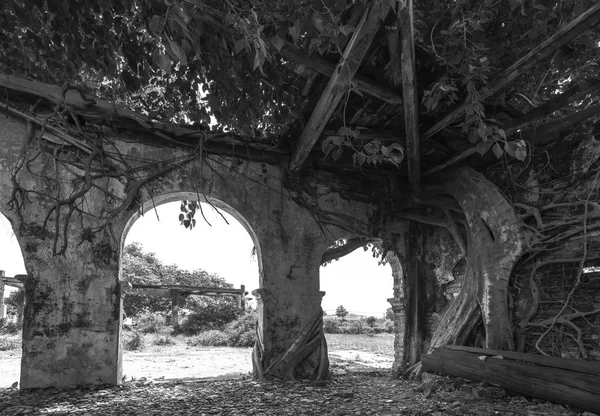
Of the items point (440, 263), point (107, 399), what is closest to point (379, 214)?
point (440, 263)

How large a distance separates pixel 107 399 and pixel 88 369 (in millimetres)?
590

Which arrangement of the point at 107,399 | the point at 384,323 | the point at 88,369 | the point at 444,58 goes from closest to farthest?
the point at 444,58 → the point at 107,399 → the point at 88,369 → the point at 384,323

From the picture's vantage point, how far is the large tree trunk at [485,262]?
450 cm

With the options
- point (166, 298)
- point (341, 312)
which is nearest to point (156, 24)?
point (166, 298)

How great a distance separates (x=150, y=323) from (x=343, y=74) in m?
14.6

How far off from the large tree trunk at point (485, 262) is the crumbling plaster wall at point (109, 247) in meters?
1.85

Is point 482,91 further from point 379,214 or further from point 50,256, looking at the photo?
point 50,256

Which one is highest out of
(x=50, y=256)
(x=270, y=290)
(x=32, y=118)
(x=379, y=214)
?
(x=32, y=118)

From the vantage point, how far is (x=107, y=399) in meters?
4.20

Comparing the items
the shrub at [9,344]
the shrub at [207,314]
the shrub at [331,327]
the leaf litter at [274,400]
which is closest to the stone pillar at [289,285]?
the leaf litter at [274,400]

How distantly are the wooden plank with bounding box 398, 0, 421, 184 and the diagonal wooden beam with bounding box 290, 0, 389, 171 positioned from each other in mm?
215

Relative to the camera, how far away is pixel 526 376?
11.4 ft

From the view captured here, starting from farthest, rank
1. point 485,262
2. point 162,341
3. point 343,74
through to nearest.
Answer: point 162,341, point 485,262, point 343,74

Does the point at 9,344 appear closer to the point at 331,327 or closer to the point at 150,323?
the point at 150,323
